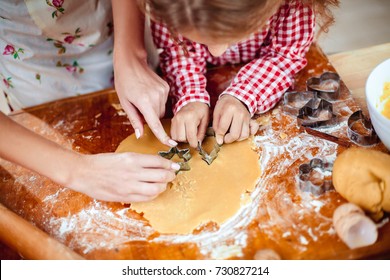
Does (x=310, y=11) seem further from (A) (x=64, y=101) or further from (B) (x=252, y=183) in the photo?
(A) (x=64, y=101)

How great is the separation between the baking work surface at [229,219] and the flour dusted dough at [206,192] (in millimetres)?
12

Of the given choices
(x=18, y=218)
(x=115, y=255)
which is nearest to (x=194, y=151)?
(x=115, y=255)

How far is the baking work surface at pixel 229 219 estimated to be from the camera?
816 millimetres

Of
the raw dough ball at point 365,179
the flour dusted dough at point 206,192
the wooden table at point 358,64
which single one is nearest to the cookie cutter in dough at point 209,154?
the flour dusted dough at point 206,192

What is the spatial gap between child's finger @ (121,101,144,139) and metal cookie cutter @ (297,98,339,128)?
1.24ft

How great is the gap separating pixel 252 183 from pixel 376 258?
0.28 m

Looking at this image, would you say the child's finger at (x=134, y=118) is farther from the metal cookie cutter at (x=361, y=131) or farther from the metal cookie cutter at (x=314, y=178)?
the metal cookie cutter at (x=361, y=131)

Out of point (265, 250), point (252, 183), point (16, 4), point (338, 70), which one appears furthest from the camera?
point (338, 70)

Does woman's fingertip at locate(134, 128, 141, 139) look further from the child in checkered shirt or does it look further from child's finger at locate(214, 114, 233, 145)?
child's finger at locate(214, 114, 233, 145)

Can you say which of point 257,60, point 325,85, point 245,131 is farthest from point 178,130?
point 325,85

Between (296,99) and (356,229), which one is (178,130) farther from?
(356,229)

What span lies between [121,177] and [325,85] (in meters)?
0.58

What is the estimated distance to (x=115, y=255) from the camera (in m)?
0.84

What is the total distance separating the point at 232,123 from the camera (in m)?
0.99
